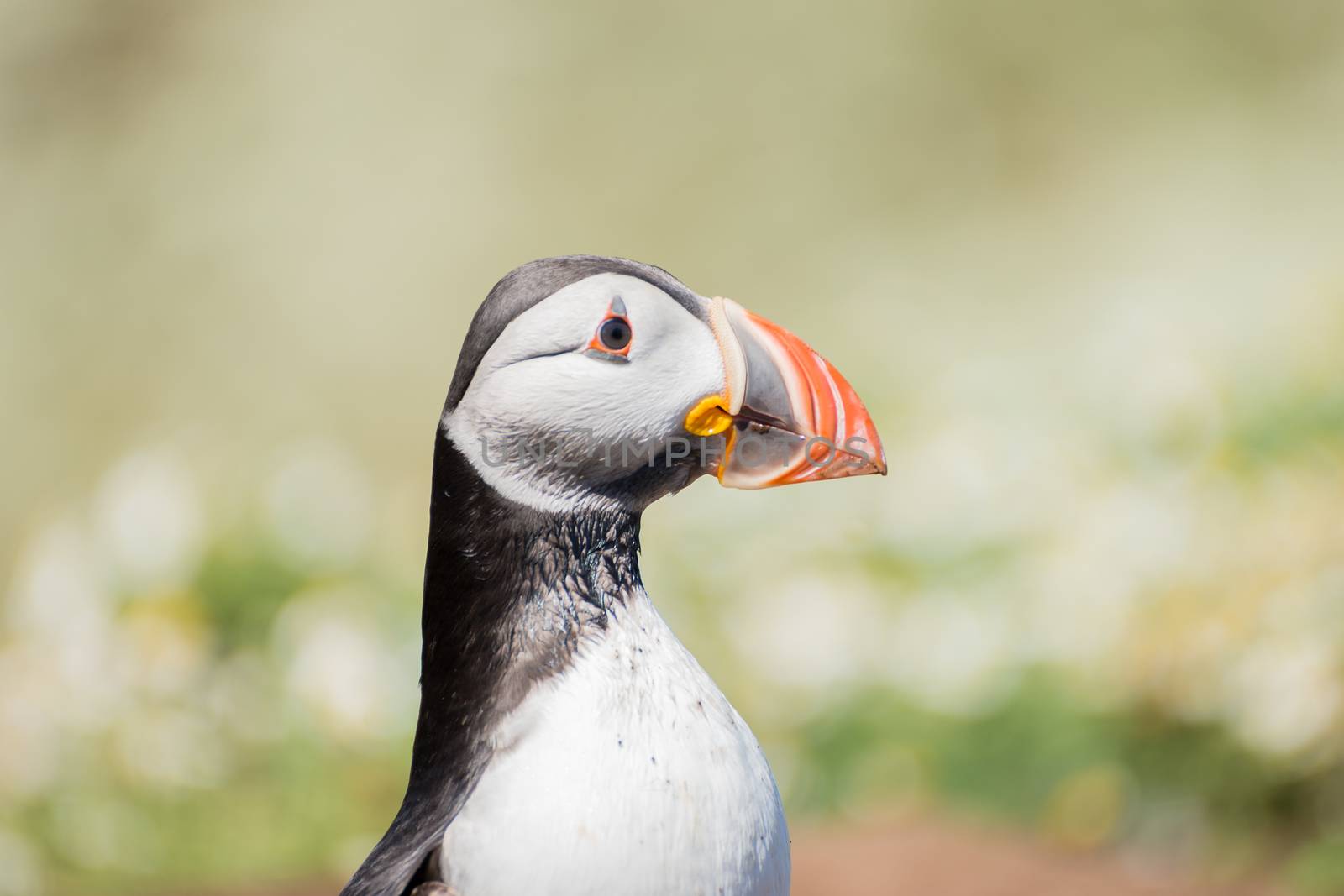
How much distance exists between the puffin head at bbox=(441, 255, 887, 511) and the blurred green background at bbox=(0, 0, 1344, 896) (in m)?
2.83

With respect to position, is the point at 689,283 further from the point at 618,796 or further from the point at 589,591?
the point at 618,796

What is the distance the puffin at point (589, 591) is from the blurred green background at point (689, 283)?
9.06ft

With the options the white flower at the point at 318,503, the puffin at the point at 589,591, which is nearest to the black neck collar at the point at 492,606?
the puffin at the point at 589,591

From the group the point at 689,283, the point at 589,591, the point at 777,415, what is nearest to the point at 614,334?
the point at 777,415

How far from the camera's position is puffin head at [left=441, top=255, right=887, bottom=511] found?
1.62 metres

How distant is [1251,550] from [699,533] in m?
1.88

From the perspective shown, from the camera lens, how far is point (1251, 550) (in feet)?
14.0

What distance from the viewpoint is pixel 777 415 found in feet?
5.51

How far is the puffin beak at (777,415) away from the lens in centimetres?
167

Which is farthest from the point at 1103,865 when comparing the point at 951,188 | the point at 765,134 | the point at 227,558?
the point at 227,558

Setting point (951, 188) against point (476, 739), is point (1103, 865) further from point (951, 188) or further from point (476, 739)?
point (476, 739)

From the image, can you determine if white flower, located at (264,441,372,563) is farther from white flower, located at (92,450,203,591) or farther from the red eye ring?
the red eye ring

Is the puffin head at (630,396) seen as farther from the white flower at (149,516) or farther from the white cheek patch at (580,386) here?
the white flower at (149,516)

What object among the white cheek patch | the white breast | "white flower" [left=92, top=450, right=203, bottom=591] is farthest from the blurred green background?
the white cheek patch
